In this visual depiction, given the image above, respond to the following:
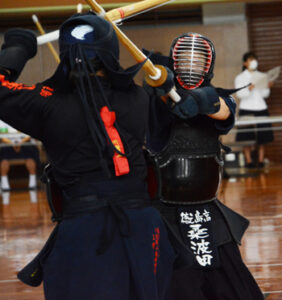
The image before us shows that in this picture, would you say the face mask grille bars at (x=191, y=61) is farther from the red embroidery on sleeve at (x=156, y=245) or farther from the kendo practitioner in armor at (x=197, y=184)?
the red embroidery on sleeve at (x=156, y=245)

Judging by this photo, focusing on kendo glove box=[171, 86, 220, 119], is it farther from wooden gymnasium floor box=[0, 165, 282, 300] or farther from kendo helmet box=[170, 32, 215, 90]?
wooden gymnasium floor box=[0, 165, 282, 300]

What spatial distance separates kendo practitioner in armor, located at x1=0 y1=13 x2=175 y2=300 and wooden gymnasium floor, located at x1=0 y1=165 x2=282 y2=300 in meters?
1.63

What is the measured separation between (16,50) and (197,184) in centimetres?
102

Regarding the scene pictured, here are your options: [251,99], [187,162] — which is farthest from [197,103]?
[251,99]

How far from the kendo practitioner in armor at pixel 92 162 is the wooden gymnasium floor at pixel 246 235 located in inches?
64.1

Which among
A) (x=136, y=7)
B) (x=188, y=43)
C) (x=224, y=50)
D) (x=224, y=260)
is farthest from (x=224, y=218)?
(x=224, y=50)

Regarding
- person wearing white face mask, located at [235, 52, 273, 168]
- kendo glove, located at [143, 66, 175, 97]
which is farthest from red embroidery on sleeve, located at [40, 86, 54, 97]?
person wearing white face mask, located at [235, 52, 273, 168]

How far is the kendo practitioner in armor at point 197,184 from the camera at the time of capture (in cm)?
254

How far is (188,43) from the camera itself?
2559 mm

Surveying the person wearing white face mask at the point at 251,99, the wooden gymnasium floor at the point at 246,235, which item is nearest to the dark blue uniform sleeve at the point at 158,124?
the wooden gymnasium floor at the point at 246,235

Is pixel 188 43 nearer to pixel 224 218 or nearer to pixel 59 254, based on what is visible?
pixel 224 218

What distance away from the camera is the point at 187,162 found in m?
2.59

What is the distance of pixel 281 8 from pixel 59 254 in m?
9.71

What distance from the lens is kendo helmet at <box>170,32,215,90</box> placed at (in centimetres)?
253
